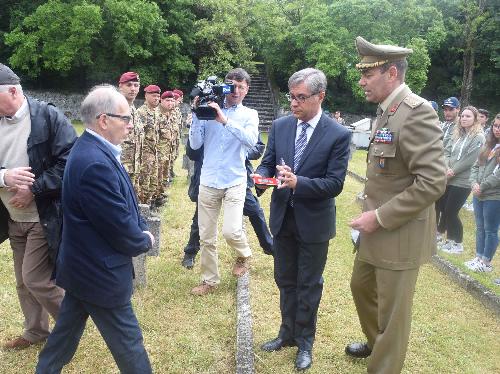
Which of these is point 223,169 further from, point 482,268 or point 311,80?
point 482,268

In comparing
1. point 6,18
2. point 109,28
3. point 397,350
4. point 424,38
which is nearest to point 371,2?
point 424,38

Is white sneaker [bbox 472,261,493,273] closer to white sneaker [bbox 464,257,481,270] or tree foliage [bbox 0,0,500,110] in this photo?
white sneaker [bbox 464,257,481,270]

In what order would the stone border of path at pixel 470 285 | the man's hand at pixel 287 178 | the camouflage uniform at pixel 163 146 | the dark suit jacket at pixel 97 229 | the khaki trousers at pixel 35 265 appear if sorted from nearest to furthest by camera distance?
the dark suit jacket at pixel 97 229, the man's hand at pixel 287 178, the khaki trousers at pixel 35 265, the stone border of path at pixel 470 285, the camouflage uniform at pixel 163 146

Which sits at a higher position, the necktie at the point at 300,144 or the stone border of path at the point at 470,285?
the necktie at the point at 300,144

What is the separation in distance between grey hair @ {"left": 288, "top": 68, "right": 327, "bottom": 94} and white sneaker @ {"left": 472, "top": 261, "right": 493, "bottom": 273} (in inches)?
167

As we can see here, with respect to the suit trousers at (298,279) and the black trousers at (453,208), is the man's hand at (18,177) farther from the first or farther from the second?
the black trousers at (453,208)

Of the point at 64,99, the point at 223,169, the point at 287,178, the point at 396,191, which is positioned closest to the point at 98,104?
the point at 287,178

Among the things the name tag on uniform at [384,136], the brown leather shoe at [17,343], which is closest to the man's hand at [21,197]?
the brown leather shoe at [17,343]

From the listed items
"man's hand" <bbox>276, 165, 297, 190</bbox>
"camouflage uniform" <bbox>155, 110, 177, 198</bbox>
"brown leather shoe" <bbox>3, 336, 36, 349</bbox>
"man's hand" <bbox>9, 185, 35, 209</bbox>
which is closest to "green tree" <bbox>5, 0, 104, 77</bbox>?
"camouflage uniform" <bbox>155, 110, 177, 198</bbox>

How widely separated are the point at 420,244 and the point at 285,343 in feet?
5.04

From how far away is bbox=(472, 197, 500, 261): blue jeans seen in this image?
6023 mm

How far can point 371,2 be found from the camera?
24.3 meters

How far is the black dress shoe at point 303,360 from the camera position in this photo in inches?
141

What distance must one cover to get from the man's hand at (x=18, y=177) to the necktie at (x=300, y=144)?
1.97 metres
